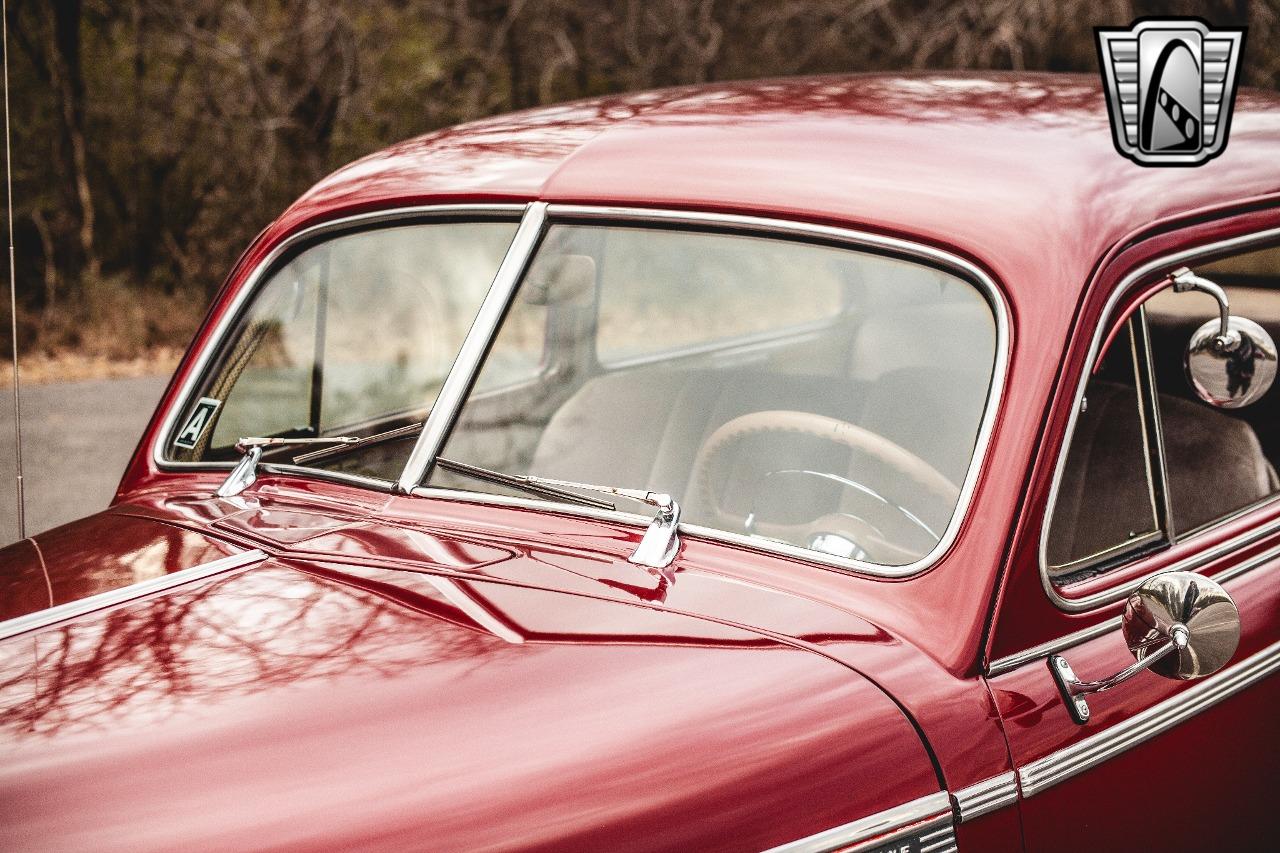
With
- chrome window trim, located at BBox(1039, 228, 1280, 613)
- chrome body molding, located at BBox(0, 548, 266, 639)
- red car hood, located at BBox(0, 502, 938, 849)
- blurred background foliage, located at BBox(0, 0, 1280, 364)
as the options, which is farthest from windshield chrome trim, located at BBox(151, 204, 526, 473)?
blurred background foliage, located at BBox(0, 0, 1280, 364)

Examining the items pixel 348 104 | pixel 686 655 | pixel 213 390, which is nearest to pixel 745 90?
pixel 213 390

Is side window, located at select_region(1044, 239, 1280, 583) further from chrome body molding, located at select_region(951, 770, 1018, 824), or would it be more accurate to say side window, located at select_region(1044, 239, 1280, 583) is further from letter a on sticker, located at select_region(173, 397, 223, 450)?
letter a on sticker, located at select_region(173, 397, 223, 450)

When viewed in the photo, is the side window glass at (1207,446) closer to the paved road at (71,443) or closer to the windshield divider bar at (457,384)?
the windshield divider bar at (457,384)


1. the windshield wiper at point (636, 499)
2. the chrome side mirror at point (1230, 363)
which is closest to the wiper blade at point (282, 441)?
the windshield wiper at point (636, 499)

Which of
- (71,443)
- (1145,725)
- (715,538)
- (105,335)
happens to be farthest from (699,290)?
(105,335)

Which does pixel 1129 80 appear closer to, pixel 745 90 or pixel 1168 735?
pixel 745 90

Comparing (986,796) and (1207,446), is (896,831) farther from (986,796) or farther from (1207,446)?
(1207,446)

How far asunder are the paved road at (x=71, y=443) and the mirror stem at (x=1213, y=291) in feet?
14.0

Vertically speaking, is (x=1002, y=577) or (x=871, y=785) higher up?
(x=1002, y=577)

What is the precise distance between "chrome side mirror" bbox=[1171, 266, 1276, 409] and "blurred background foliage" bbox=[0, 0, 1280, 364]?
895cm

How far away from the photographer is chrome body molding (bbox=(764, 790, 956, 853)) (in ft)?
5.23

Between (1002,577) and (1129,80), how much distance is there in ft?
3.63

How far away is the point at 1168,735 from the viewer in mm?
2062

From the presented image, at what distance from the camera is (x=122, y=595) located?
6.13 ft
